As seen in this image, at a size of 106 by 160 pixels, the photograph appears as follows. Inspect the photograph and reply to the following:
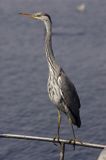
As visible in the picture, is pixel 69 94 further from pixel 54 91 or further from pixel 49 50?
pixel 49 50

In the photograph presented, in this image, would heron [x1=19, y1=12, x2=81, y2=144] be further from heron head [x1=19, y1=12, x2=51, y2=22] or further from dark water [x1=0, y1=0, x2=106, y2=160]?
dark water [x1=0, y1=0, x2=106, y2=160]

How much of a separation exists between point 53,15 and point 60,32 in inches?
72.6

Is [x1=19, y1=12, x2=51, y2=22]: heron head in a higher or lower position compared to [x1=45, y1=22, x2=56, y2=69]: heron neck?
higher

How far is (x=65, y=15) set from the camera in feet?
75.7

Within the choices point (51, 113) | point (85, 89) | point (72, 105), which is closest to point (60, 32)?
point (85, 89)

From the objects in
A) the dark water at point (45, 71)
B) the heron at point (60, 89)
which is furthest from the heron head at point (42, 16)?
the dark water at point (45, 71)

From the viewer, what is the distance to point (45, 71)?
18250 millimetres

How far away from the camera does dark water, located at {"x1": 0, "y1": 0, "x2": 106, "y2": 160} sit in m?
14.6

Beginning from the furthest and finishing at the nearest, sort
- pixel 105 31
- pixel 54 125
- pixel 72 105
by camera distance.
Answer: pixel 105 31, pixel 54 125, pixel 72 105

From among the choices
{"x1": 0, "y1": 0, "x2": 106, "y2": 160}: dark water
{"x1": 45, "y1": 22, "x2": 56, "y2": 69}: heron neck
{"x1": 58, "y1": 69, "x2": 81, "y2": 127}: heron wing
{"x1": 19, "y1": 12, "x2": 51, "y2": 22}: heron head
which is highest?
{"x1": 19, "y1": 12, "x2": 51, "y2": 22}: heron head

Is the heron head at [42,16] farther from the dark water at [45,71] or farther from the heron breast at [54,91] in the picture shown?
the dark water at [45,71]

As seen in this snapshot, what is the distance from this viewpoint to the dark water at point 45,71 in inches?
576

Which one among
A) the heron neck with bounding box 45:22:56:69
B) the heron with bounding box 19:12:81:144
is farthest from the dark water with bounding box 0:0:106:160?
the heron neck with bounding box 45:22:56:69

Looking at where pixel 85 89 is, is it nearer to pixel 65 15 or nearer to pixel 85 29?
pixel 85 29
